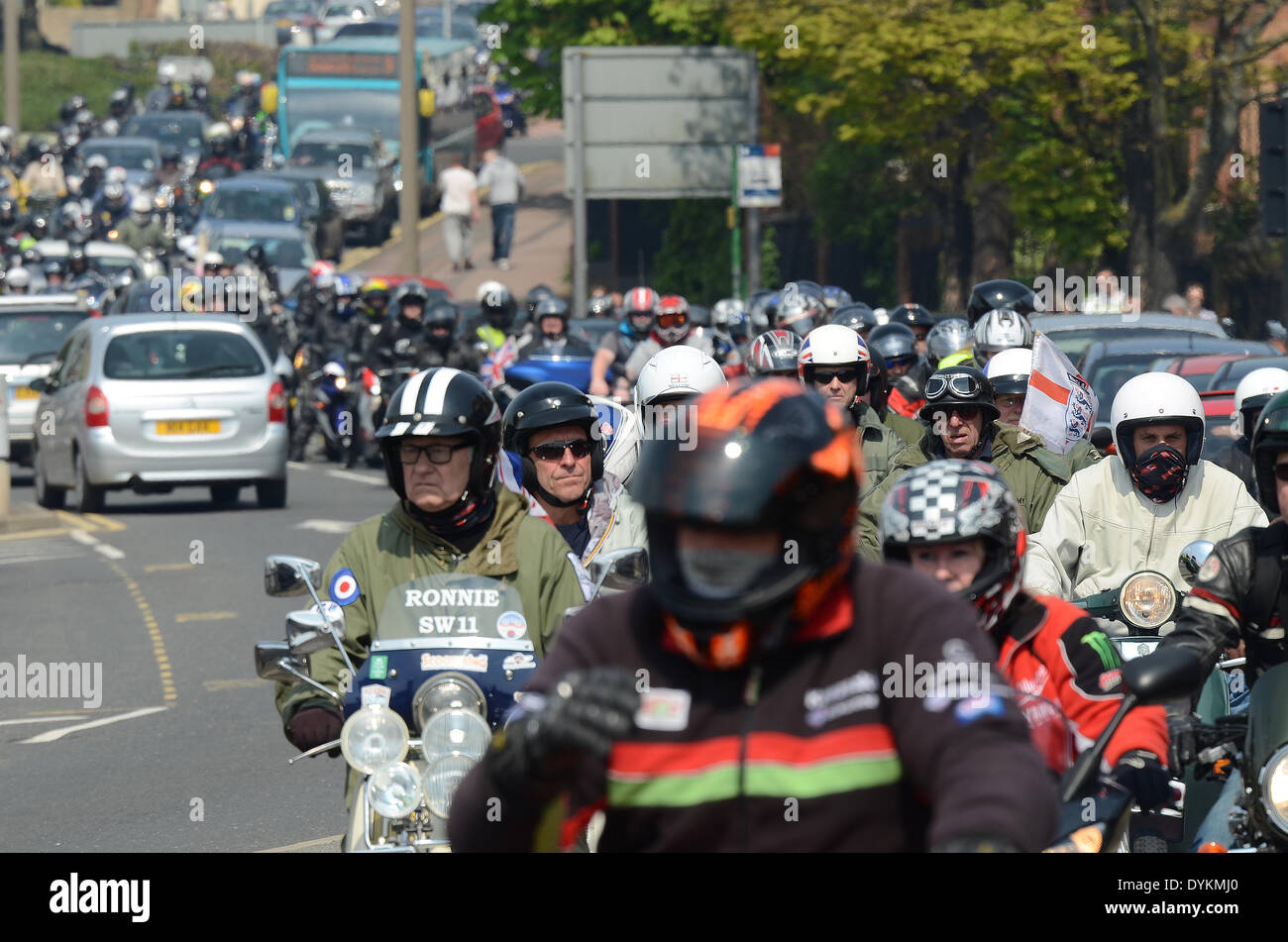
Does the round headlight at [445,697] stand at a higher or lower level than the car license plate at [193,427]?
higher

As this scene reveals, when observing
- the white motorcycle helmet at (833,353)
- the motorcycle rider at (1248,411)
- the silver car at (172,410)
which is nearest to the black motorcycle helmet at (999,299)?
the motorcycle rider at (1248,411)

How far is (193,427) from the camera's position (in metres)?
21.5

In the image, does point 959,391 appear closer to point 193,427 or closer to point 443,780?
point 443,780

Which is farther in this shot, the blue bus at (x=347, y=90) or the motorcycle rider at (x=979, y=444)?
the blue bus at (x=347, y=90)

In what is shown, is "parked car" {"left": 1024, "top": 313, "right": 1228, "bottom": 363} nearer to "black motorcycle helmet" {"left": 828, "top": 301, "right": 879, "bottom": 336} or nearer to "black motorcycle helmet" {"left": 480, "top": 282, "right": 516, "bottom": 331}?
"black motorcycle helmet" {"left": 828, "top": 301, "right": 879, "bottom": 336}

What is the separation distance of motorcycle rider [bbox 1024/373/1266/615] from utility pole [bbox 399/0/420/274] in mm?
27511

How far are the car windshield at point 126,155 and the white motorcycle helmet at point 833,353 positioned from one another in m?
40.1

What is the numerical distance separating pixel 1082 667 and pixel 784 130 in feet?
117

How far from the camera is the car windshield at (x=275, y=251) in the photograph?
121ft

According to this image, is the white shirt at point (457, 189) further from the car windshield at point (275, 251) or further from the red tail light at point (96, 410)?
the red tail light at point (96, 410)

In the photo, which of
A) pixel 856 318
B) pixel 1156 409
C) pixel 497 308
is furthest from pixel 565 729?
pixel 497 308

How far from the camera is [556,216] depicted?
174ft
